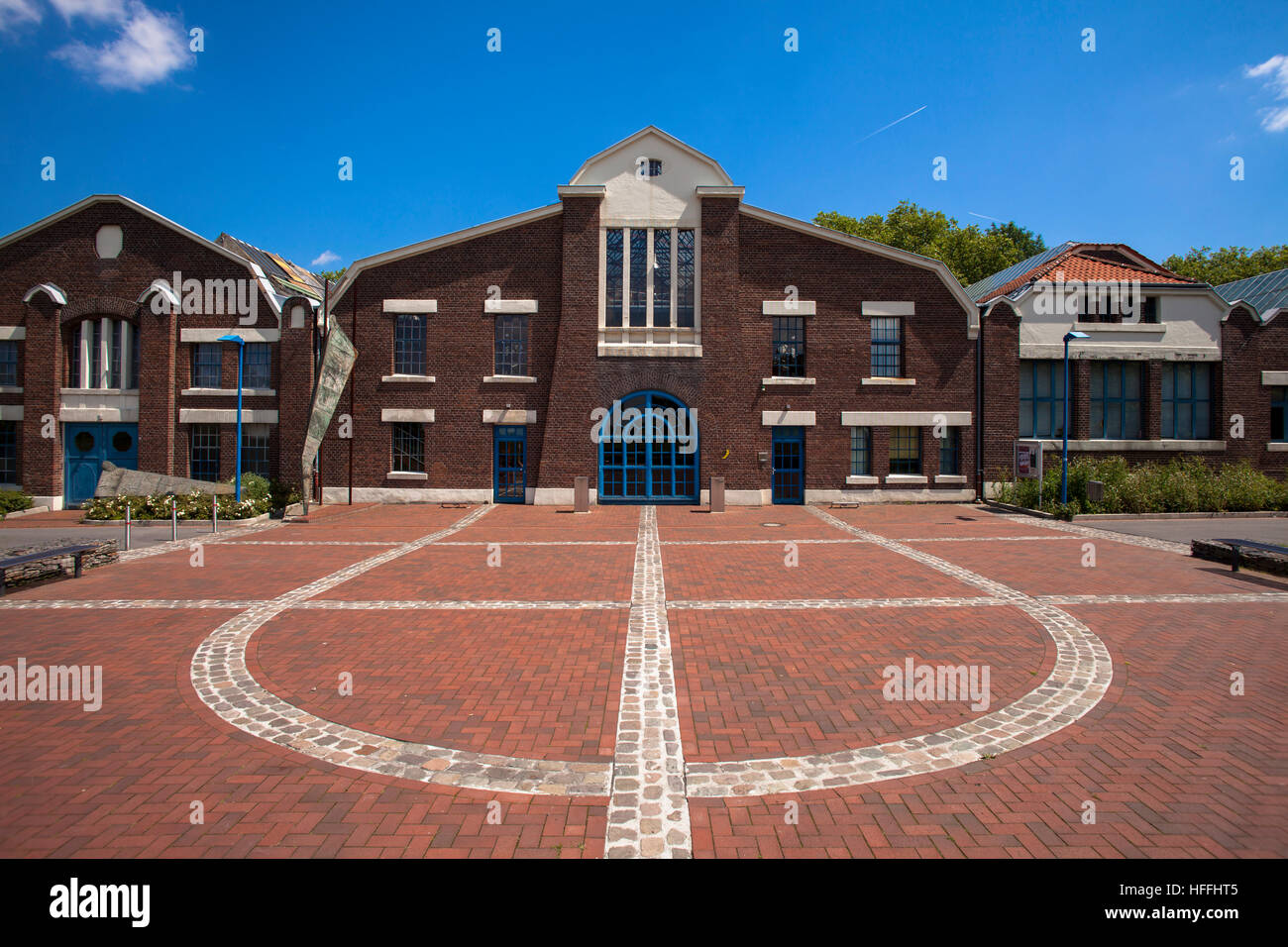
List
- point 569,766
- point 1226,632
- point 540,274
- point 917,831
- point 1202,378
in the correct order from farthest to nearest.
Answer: point 1202,378
point 540,274
point 1226,632
point 569,766
point 917,831

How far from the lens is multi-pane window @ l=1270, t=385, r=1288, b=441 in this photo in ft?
76.9

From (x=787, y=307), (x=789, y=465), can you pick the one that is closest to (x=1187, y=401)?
(x=789, y=465)

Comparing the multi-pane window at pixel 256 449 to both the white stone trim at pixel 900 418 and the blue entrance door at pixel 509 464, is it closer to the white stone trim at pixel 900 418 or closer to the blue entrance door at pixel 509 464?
the blue entrance door at pixel 509 464

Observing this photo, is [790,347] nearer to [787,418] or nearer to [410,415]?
[787,418]

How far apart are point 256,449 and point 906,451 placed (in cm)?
2174

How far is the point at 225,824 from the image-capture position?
3.64 metres

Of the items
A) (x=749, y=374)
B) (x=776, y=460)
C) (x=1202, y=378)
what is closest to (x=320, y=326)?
(x=749, y=374)

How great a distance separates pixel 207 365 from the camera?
21.4 meters

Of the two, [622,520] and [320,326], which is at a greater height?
[320,326]

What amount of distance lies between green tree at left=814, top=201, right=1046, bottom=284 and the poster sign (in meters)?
30.9

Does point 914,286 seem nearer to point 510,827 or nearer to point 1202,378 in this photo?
point 1202,378

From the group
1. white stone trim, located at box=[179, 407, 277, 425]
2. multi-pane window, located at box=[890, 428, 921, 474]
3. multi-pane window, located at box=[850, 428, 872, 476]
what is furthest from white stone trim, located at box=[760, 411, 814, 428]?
white stone trim, located at box=[179, 407, 277, 425]

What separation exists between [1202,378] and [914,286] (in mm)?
11469

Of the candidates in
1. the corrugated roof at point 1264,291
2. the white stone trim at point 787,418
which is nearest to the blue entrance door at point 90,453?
the white stone trim at point 787,418
